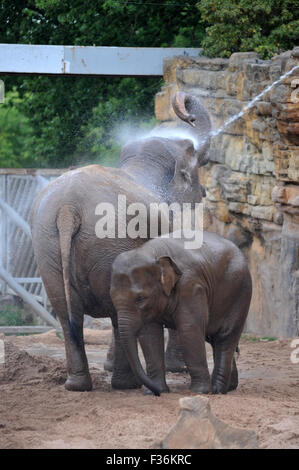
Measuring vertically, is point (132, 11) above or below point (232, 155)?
above

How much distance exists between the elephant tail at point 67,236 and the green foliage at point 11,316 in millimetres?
7346

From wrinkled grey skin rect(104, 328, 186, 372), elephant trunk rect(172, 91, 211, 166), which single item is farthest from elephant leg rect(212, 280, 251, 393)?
elephant trunk rect(172, 91, 211, 166)

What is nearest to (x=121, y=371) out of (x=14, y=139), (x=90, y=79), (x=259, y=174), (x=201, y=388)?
(x=201, y=388)

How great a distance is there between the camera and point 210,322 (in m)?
7.18

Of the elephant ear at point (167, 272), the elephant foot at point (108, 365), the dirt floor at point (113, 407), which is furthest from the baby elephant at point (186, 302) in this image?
the elephant foot at point (108, 365)

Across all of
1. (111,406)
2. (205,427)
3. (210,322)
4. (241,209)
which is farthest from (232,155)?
(205,427)

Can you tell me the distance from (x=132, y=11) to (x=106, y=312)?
11393 millimetres

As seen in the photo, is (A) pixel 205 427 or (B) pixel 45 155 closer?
(A) pixel 205 427

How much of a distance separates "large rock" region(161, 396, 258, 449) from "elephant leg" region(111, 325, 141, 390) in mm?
2210

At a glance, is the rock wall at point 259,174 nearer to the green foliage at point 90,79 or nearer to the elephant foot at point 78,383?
the elephant foot at point 78,383

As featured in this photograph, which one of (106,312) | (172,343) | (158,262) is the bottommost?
(172,343)

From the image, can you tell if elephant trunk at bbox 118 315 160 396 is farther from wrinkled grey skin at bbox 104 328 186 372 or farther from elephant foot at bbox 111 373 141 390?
wrinkled grey skin at bbox 104 328 186 372

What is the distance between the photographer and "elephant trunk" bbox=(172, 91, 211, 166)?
8.74m

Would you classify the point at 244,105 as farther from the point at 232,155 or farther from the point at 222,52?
the point at 222,52
